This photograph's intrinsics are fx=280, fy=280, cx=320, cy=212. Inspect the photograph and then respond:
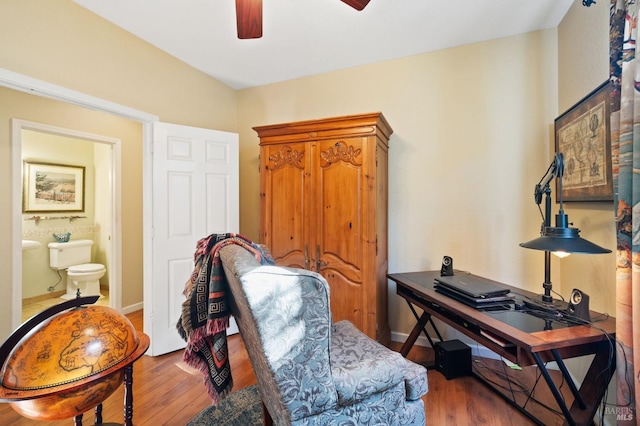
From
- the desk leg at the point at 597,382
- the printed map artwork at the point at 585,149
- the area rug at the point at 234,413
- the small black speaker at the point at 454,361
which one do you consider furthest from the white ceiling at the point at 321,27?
the area rug at the point at 234,413

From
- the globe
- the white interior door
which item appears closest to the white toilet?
the white interior door

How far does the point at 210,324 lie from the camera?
1.34 meters

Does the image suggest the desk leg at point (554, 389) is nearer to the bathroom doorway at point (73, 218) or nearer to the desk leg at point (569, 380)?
the desk leg at point (569, 380)

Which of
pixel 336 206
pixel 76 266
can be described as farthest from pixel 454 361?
pixel 76 266

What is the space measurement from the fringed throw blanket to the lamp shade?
1432mm

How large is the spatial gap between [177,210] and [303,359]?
82.5 inches

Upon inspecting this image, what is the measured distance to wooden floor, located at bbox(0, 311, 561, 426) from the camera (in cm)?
172

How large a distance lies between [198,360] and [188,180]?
174 centimetres

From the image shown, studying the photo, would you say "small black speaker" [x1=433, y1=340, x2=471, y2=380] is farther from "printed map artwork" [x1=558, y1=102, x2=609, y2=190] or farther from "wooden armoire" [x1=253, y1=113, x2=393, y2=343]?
"printed map artwork" [x1=558, y1=102, x2=609, y2=190]

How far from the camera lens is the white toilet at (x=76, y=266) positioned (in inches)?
152

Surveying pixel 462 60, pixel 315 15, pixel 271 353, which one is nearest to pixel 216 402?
pixel 271 353

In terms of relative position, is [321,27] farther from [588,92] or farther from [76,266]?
[76,266]

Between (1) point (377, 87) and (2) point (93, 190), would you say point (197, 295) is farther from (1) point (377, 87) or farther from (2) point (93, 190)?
(2) point (93, 190)

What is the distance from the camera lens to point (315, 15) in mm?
2145
